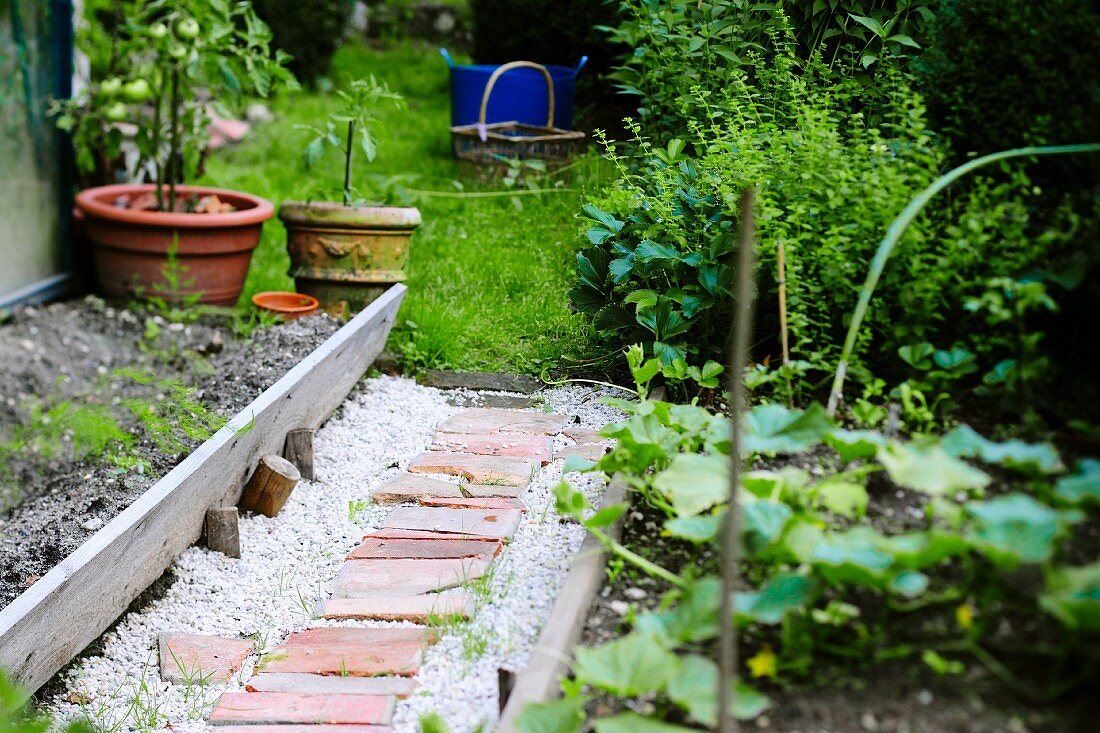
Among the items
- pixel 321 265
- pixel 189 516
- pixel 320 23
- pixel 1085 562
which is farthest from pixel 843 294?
pixel 320 23

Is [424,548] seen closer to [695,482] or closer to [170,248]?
[695,482]

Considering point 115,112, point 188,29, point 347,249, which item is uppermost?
point 188,29

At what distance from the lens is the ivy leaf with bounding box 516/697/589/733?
4.58ft

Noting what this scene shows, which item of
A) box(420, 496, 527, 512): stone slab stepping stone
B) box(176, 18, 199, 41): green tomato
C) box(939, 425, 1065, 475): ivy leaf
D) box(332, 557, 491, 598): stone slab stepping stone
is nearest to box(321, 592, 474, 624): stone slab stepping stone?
box(332, 557, 491, 598): stone slab stepping stone

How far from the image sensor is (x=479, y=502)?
2.65m

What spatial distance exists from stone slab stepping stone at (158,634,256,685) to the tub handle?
1.95 metres

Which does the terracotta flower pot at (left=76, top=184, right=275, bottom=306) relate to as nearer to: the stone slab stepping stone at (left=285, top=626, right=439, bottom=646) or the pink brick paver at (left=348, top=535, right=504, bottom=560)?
the pink brick paver at (left=348, top=535, right=504, bottom=560)

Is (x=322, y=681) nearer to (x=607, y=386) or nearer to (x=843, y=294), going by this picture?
(x=843, y=294)

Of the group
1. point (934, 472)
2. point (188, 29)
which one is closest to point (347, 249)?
point (188, 29)

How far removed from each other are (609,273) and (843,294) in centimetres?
103

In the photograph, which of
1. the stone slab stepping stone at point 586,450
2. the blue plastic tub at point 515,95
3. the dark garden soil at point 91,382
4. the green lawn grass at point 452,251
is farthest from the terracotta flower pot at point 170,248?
the stone slab stepping stone at point 586,450

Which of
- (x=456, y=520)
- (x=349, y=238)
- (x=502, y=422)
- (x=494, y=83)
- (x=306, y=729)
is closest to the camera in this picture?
(x=306, y=729)

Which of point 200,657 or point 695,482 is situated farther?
point 200,657

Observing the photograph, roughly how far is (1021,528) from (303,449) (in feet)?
7.29
